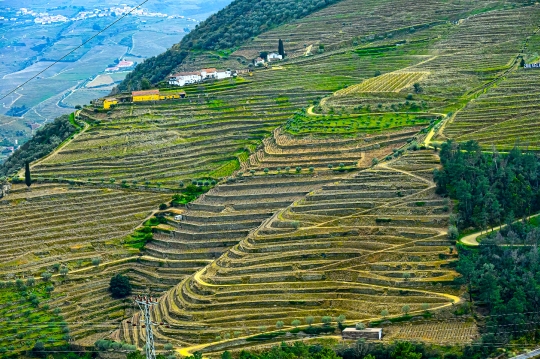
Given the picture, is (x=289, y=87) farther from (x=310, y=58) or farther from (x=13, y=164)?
(x=13, y=164)

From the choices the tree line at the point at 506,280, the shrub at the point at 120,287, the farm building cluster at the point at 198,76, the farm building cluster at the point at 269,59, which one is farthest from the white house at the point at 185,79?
the tree line at the point at 506,280

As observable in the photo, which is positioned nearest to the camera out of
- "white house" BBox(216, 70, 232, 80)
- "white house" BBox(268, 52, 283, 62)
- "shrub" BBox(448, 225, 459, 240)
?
"shrub" BBox(448, 225, 459, 240)

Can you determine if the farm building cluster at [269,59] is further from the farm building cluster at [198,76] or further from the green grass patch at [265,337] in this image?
the green grass patch at [265,337]

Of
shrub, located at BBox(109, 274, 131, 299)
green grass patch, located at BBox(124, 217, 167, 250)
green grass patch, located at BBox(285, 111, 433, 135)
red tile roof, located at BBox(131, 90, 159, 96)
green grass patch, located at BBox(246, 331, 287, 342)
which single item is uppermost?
red tile roof, located at BBox(131, 90, 159, 96)

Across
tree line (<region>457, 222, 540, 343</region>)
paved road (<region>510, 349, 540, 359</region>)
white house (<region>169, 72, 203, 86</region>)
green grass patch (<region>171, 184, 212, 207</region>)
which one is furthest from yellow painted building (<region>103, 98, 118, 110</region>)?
paved road (<region>510, 349, 540, 359</region>)

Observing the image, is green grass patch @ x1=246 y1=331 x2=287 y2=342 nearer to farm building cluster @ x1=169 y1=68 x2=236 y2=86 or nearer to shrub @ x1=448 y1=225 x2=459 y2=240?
shrub @ x1=448 y1=225 x2=459 y2=240

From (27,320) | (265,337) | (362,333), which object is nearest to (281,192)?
(265,337)

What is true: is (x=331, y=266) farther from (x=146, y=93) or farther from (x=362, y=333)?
(x=146, y=93)
